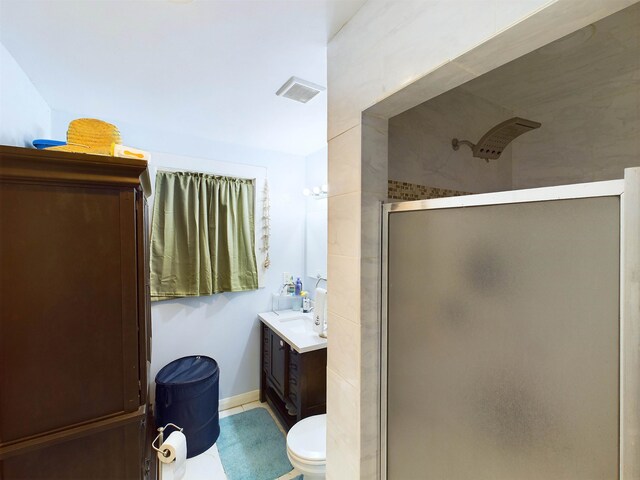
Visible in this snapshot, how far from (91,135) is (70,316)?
0.70 m

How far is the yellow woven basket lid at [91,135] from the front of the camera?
3.58 feet

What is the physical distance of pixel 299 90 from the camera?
1.64 meters

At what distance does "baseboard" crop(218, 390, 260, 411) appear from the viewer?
260cm

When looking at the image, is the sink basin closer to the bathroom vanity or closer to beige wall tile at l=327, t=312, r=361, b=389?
the bathroom vanity

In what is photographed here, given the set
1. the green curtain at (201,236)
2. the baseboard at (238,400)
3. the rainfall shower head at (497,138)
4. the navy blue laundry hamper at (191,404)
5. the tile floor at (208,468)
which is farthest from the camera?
the baseboard at (238,400)

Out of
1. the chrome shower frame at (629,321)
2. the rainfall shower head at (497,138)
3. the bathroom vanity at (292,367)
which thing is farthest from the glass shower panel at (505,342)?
the bathroom vanity at (292,367)

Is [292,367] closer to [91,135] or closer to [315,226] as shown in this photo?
[315,226]

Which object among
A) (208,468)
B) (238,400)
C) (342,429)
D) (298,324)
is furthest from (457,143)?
(238,400)

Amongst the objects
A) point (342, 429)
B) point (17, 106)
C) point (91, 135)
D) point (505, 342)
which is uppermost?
point (17, 106)

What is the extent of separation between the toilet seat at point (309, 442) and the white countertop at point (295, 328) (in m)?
0.44

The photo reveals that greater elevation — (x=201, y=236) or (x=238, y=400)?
(x=201, y=236)

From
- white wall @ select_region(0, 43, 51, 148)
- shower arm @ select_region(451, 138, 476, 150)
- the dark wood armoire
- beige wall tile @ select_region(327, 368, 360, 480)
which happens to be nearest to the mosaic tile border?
shower arm @ select_region(451, 138, 476, 150)

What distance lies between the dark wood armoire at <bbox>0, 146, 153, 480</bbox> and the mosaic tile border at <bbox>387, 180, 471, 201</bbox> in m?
0.95

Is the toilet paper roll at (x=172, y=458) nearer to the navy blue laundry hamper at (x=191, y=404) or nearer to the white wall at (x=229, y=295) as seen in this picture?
the navy blue laundry hamper at (x=191, y=404)
